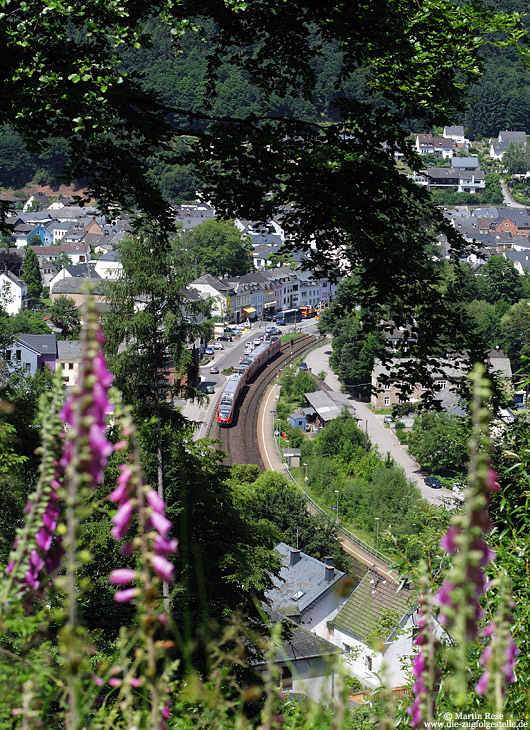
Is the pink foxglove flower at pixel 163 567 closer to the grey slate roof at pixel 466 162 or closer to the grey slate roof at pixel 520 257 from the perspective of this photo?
the grey slate roof at pixel 520 257

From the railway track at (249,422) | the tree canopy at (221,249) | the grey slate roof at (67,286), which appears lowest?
the railway track at (249,422)

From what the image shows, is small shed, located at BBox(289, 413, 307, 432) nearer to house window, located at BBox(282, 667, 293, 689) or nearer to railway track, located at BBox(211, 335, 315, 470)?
railway track, located at BBox(211, 335, 315, 470)

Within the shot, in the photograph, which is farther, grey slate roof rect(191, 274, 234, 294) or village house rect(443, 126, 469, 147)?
village house rect(443, 126, 469, 147)

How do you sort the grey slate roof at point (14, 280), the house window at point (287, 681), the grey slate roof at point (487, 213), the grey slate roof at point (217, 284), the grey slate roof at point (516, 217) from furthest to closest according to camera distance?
the grey slate roof at point (487, 213)
the grey slate roof at point (516, 217)
the grey slate roof at point (217, 284)
the grey slate roof at point (14, 280)
the house window at point (287, 681)

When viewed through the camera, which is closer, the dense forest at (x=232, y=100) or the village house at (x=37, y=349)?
the village house at (x=37, y=349)

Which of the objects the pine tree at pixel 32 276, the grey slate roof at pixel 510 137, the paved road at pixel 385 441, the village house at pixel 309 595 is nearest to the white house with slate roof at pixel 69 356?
the paved road at pixel 385 441

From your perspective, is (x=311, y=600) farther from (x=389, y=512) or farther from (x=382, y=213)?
(x=382, y=213)

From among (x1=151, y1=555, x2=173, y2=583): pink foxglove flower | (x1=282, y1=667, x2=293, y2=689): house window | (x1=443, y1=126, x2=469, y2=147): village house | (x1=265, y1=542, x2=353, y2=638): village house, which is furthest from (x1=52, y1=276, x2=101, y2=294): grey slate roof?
(x1=443, y1=126, x2=469, y2=147): village house

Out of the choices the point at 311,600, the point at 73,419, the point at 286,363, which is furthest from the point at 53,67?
the point at 286,363
